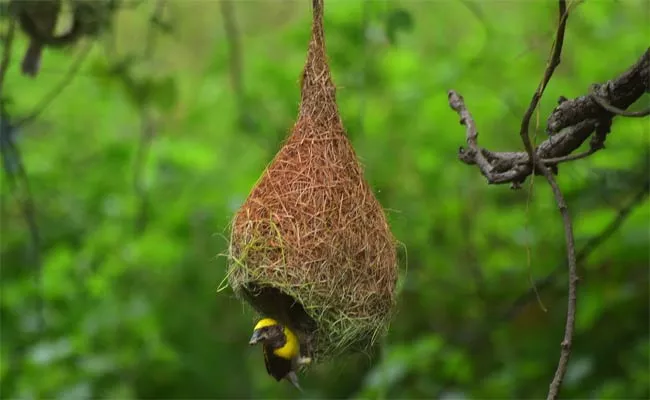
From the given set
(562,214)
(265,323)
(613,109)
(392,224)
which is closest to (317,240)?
(265,323)

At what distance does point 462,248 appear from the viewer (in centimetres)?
496

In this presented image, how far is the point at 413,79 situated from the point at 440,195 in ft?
2.24

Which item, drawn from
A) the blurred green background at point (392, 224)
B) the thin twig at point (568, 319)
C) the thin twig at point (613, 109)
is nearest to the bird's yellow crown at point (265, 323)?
the thin twig at point (568, 319)

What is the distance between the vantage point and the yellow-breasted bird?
7.09ft

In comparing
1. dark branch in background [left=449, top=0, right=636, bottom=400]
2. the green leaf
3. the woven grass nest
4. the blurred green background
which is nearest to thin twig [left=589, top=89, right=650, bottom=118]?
dark branch in background [left=449, top=0, right=636, bottom=400]

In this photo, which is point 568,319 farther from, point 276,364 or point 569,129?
point 276,364

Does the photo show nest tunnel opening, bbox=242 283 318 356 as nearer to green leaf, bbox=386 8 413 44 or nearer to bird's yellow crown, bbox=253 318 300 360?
bird's yellow crown, bbox=253 318 300 360

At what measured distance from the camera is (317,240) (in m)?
2.16

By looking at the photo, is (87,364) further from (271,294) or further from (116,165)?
(271,294)

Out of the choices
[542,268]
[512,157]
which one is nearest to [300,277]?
[512,157]

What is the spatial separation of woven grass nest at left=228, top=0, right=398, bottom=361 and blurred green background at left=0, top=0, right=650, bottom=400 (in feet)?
5.04

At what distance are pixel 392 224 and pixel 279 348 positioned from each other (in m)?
2.23

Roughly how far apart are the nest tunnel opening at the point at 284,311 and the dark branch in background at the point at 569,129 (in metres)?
0.60

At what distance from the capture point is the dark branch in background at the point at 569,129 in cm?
181
